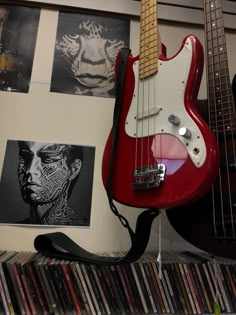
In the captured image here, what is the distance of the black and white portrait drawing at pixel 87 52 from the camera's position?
0.95 m

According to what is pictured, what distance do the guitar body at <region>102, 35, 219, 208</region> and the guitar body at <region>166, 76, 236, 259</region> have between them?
9 cm

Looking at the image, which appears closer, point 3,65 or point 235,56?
point 3,65

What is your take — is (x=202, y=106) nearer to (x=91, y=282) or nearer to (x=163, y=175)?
(x=163, y=175)

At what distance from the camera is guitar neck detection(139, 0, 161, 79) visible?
68 cm

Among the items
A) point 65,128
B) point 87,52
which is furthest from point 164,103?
point 87,52

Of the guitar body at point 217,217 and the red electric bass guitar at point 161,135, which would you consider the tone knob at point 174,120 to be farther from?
the guitar body at point 217,217

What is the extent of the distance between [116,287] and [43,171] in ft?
1.44

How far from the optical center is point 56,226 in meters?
0.79

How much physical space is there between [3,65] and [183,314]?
973mm

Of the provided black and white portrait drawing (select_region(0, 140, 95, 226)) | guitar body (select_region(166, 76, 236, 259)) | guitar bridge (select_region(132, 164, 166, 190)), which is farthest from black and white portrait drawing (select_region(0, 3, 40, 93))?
guitar body (select_region(166, 76, 236, 259))

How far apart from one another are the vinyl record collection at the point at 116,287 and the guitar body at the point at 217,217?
0.06 m

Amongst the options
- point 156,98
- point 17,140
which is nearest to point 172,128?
point 156,98

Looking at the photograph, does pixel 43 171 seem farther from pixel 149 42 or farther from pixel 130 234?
pixel 149 42

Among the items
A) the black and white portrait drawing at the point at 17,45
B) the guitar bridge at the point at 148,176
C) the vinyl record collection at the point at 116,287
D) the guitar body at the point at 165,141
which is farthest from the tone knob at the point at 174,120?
the black and white portrait drawing at the point at 17,45
